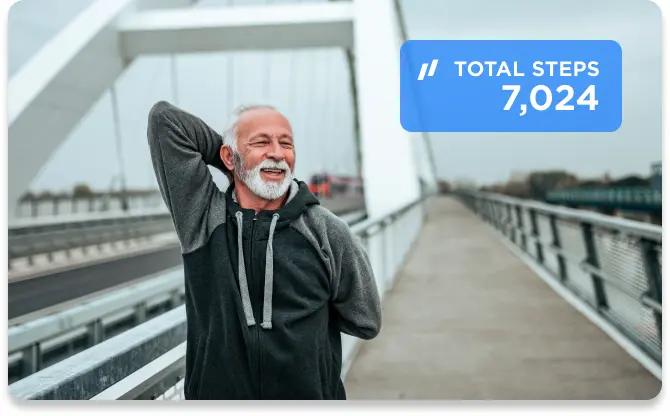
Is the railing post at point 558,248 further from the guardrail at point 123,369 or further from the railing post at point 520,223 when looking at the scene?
the guardrail at point 123,369

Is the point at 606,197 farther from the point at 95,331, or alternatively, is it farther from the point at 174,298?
the point at 174,298

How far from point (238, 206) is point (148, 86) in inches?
54.8

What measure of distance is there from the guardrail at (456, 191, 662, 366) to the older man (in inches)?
52.1

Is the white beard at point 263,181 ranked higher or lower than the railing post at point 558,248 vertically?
higher

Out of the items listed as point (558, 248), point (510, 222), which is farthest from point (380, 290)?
point (510, 222)

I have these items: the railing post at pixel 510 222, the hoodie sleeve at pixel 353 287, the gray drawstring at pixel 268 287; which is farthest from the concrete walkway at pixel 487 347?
the railing post at pixel 510 222

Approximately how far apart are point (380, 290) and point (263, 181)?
7.46 feet

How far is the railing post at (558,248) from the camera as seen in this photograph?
4927 mm

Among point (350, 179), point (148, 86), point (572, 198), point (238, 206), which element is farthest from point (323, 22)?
point (238, 206)

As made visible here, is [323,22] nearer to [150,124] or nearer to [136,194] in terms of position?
[136,194]

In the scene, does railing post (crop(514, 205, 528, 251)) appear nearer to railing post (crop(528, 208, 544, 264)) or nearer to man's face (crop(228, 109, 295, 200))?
railing post (crop(528, 208, 544, 264))

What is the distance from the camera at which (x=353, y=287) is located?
1583 millimetres

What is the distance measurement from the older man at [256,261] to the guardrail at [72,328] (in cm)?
83

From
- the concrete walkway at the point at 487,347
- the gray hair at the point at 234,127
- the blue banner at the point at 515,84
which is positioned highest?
the blue banner at the point at 515,84
